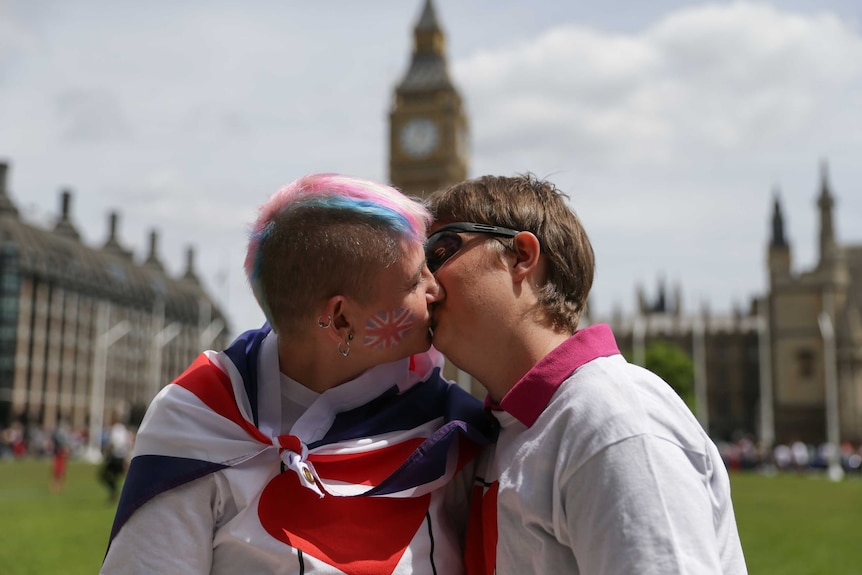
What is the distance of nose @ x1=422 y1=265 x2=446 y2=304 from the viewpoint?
2.12 meters

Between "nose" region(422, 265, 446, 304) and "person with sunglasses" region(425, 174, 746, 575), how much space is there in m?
0.01

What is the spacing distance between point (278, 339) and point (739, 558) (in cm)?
113

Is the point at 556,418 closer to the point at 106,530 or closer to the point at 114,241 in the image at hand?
the point at 106,530

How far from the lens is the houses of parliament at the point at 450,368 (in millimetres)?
58500

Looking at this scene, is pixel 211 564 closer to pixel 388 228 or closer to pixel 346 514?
pixel 346 514

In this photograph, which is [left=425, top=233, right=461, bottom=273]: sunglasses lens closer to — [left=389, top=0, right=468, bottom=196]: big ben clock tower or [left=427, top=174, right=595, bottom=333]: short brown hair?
[left=427, top=174, right=595, bottom=333]: short brown hair

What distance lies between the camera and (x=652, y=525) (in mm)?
1561

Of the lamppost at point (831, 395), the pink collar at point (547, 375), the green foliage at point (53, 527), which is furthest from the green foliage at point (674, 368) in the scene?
the pink collar at point (547, 375)

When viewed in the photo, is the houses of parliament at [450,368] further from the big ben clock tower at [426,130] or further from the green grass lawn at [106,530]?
the green grass lawn at [106,530]

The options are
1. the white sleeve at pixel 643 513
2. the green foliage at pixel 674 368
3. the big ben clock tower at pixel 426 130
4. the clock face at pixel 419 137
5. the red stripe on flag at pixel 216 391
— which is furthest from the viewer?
the clock face at pixel 419 137

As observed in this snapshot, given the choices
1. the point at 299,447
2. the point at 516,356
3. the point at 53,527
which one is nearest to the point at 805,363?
the point at 53,527

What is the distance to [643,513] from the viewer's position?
1570 mm

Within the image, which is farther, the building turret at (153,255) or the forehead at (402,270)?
the building turret at (153,255)

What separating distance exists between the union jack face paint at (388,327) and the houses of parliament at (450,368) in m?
46.3
